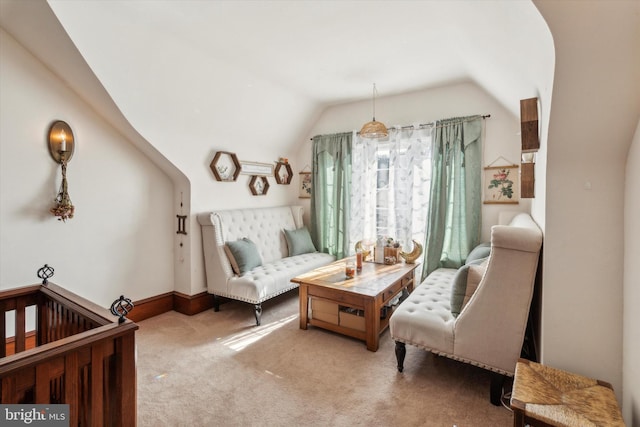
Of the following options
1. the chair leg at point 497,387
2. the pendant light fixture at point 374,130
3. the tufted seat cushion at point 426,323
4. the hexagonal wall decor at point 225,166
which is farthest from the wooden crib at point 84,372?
the pendant light fixture at point 374,130

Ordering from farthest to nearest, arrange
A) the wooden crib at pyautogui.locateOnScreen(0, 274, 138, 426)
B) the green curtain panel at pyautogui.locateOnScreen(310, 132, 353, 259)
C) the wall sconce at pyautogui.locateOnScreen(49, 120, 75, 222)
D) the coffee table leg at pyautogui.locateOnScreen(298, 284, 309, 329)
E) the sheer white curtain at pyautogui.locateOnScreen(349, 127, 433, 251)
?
the green curtain panel at pyautogui.locateOnScreen(310, 132, 353, 259) < the sheer white curtain at pyautogui.locateOnScreen(349, 127, 433, 251) < the coffee table leg at pyautogui.locateOnScreen(298, 284, 309, 329) < the wall sconce at pyautogui.locateOnScreen(49, 120, 75, 222) < the wooden crib at pyautogui.locateOnScreen(0, 274, 138, 426)

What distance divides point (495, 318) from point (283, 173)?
340cm

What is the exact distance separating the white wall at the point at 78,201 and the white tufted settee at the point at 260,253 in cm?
52

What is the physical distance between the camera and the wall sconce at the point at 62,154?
2.38 meters

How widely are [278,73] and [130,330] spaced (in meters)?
2.82

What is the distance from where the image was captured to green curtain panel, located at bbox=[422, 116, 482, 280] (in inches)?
133

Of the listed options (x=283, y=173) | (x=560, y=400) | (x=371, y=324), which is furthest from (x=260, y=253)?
(x=560, y=400)

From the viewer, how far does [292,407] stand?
5.88 ft

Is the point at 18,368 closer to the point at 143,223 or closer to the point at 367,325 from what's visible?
the point at 367,325

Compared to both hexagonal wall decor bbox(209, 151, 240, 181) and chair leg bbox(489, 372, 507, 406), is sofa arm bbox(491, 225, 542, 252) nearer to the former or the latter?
chair leg bbox(489, 372, 507, 406)

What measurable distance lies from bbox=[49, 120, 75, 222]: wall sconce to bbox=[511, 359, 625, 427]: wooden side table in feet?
10.5

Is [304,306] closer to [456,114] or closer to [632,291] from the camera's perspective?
[632,291]

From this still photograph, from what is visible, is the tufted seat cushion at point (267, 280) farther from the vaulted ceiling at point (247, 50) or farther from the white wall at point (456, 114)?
the white wall at point (456, 114)

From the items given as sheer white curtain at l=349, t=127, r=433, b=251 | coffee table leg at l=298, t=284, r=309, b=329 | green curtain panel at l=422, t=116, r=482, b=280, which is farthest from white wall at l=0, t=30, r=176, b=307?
green curtain panel at l=422, t=116, r=482, b=280
